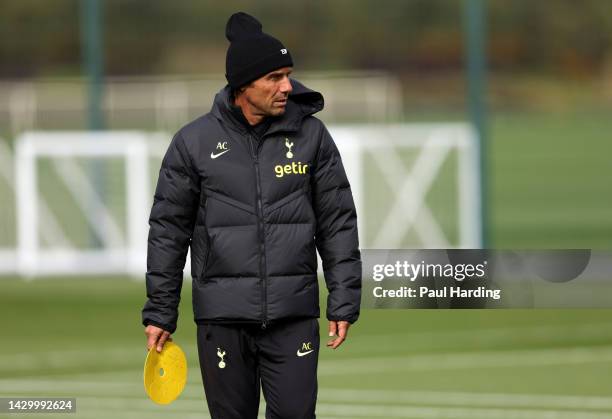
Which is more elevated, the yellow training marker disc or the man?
the man

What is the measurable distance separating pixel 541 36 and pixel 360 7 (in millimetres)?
5498

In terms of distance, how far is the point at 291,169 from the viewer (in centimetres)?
671

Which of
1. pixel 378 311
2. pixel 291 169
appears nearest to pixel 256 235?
pixel 291 169

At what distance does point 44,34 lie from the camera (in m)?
53.7

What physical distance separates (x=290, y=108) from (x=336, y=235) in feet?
1.60

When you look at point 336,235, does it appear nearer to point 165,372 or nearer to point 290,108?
point 290,108

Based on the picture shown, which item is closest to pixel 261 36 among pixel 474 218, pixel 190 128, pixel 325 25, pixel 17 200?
pixel 190 128

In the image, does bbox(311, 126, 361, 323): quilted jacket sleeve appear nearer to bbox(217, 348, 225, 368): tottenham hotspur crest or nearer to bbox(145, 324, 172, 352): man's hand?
bbox(217, 348, 225, 368): tottenham hotspur crest

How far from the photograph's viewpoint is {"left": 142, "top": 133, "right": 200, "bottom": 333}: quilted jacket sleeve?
673cm

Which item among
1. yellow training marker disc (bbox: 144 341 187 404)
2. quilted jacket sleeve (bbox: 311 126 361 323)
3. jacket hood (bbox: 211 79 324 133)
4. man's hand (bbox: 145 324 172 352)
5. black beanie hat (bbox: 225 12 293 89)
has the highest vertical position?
black beanie hat (bbox: 225 12 293 89)

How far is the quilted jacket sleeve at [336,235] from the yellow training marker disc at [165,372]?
2.11 feet

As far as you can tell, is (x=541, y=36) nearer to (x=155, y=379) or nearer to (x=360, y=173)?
(x=360, y=173)

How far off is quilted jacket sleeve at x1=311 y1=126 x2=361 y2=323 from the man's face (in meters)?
0.23

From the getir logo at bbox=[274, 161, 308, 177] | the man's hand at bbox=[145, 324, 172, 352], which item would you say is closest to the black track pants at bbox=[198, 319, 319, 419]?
the man's hand at bbox=[145, 324, 172, 352]
